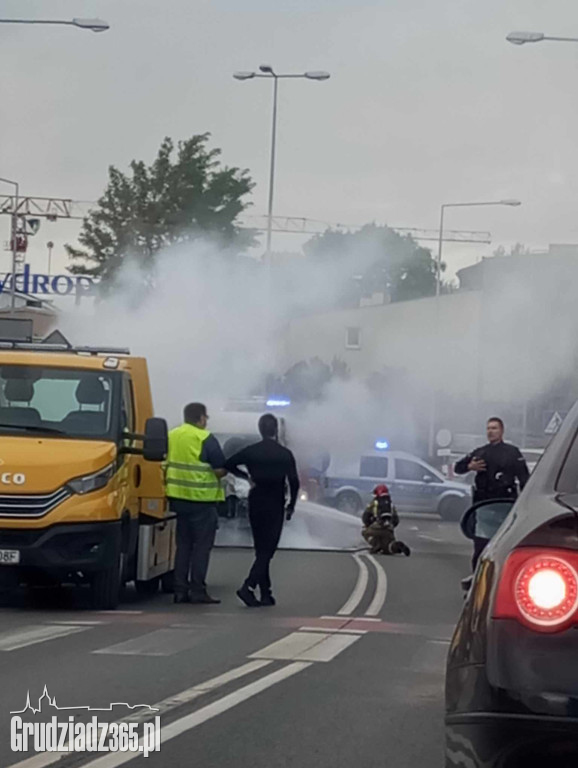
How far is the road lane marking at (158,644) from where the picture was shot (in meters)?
10.3

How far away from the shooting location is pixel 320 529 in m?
29.5

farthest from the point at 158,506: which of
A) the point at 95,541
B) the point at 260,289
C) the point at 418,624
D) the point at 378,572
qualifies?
the point at 260,289

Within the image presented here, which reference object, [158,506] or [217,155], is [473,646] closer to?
[158,506]

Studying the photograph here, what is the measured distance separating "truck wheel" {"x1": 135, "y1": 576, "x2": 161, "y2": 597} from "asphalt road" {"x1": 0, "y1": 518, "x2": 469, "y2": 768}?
196mm

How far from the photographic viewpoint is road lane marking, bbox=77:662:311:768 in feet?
21.8

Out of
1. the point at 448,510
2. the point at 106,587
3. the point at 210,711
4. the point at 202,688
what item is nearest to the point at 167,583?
the point at 106,587

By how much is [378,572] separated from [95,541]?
24.0 ft

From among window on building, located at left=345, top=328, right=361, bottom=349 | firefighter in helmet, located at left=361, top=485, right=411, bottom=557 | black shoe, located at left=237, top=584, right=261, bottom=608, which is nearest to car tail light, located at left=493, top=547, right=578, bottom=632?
black shoe, located at left=237, top=584, right=261, bottom=608

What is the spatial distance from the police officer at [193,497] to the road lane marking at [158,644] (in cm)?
272

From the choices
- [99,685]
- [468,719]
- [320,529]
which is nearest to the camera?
[468,719]

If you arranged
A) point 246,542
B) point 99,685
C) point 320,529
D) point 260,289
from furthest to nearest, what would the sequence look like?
1. point 260,289
2. point 320,529
3. point 246,542
4. point 99,685

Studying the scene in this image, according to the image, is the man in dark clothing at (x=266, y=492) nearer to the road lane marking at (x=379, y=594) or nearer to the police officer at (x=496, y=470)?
the road lane marking at (x=379, y=594)

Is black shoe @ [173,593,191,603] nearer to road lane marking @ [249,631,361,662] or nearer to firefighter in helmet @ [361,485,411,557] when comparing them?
road lane marking @ [249,631,361,662]

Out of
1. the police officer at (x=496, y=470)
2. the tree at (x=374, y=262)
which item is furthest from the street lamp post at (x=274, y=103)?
the police officer at (x=496, y=470)
